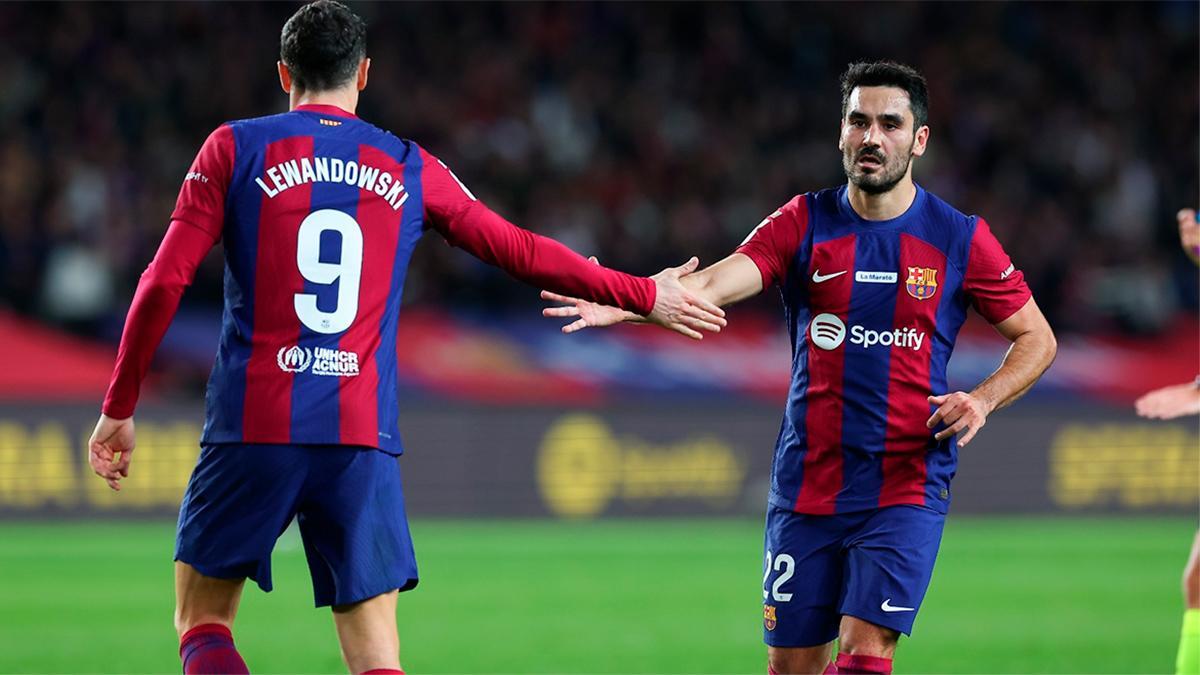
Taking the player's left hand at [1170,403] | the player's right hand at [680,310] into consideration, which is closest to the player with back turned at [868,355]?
the player's right hand at [680,310]

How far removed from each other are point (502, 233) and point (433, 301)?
1049 cm

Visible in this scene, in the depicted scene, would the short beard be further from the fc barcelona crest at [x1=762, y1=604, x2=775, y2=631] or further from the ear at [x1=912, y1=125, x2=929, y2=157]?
the fc barcelona crest at [x1=762, y1=604, x2=775, y2=631]

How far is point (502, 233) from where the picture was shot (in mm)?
5066

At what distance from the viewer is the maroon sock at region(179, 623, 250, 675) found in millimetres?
4750

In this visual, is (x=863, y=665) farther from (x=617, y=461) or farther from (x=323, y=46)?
(x=617, y=461)

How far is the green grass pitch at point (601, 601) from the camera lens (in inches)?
336

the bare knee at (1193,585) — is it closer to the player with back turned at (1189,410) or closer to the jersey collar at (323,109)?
the player with back turned at (1189,410)

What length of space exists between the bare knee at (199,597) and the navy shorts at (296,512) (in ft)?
0.21

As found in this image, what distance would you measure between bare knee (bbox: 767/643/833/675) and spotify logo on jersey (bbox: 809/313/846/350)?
1.00 meters

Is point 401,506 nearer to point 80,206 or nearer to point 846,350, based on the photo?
point 846,350

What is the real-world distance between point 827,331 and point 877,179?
0.53 m

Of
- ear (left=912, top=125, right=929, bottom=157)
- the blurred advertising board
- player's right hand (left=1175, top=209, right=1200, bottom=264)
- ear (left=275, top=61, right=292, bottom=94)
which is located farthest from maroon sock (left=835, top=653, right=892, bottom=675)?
the blurred advertising board

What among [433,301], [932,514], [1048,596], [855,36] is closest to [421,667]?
[932,514]

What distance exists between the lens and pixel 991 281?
5.70m
